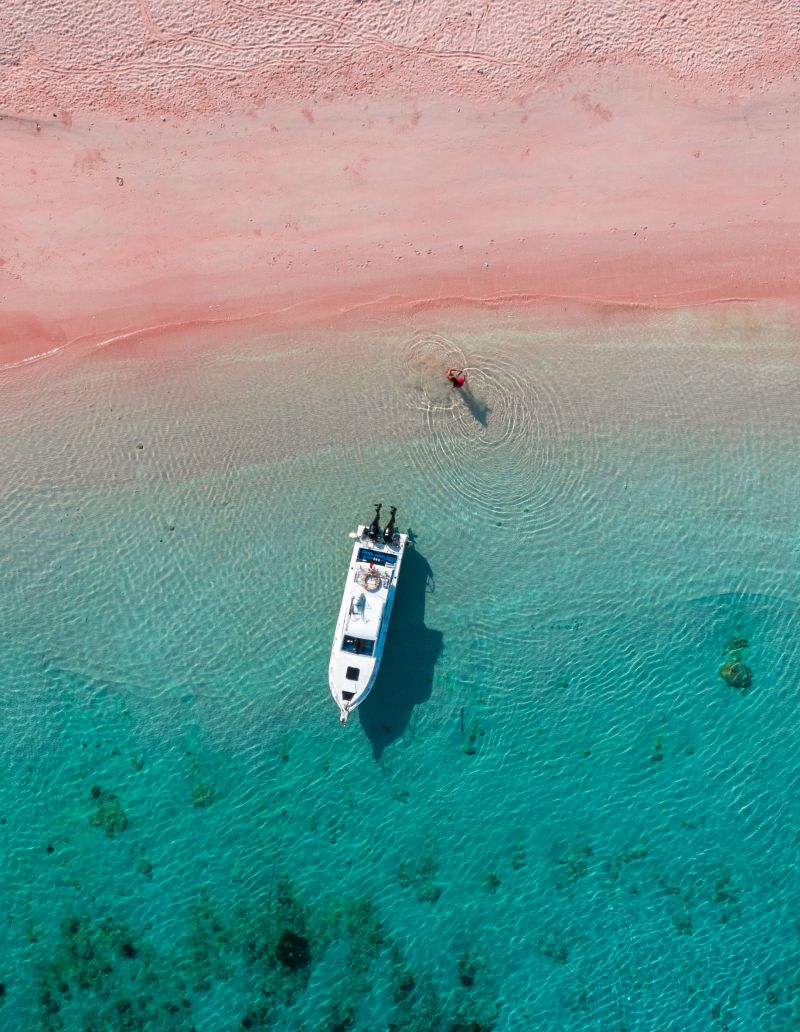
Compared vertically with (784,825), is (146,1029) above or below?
below

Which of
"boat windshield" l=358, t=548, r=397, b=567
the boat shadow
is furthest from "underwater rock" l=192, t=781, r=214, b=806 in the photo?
"boat windshield" l=358, t=548, r=397, b=567

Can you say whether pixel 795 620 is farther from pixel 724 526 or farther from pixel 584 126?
pixel 584 126

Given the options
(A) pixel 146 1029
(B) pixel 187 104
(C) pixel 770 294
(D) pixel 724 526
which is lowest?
(A) pixel 146 1029

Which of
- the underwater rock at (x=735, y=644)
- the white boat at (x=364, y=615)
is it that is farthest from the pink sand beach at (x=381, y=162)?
the underwater rock at (x=735, y=644)

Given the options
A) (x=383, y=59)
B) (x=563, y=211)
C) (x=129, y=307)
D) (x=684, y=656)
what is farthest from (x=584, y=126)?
(x=684, y=656)

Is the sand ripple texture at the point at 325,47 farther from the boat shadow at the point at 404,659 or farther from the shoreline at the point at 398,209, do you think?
the boat shadow at the point at 404,659

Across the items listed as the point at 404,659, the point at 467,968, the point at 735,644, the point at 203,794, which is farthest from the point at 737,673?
the point at 203,794

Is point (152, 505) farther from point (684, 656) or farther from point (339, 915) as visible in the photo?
point (684, 656)
